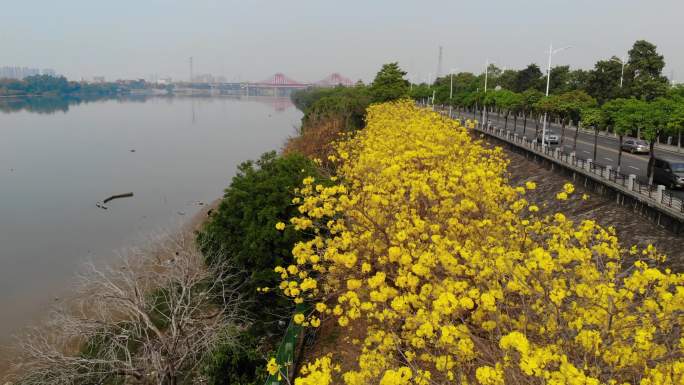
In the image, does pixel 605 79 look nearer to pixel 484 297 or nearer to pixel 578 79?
pixel 578 79

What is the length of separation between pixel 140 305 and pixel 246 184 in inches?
222

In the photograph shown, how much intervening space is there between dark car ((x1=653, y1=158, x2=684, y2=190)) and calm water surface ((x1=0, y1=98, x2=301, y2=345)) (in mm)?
30540

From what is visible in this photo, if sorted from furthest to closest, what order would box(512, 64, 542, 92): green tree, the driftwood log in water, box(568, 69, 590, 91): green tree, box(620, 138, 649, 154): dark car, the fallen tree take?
1. box(512, 64, 542, 92): green tree
2. box(568, 69, 590, 91): green tree
3. the driftwood log in water
4. box(620, 138, 649, 154): dark car
5. the fallen tree

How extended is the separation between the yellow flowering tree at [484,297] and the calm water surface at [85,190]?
19.9m

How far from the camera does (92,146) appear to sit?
2965 inches

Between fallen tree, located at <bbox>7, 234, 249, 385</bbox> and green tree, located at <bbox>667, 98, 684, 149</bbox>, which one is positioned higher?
green tree, located at <bbox>667, 98, 684, 149</bbox>

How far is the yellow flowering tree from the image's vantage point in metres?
7.62

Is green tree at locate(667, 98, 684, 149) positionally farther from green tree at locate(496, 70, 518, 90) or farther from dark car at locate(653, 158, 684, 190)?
green tree at locate(496, 70, 518, 90)

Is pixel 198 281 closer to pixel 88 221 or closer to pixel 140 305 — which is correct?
pixel 140 305

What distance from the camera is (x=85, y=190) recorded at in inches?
1905

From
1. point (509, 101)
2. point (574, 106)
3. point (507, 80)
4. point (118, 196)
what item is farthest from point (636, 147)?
point (507, 80)

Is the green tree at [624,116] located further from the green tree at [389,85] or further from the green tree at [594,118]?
the green tree at [389,85]

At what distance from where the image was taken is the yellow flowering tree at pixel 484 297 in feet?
25.0

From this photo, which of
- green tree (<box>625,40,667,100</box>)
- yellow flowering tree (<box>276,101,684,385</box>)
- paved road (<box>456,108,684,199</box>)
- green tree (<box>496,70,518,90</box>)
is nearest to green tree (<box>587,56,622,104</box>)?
green tree (<box>625,40,667,100</box>)
